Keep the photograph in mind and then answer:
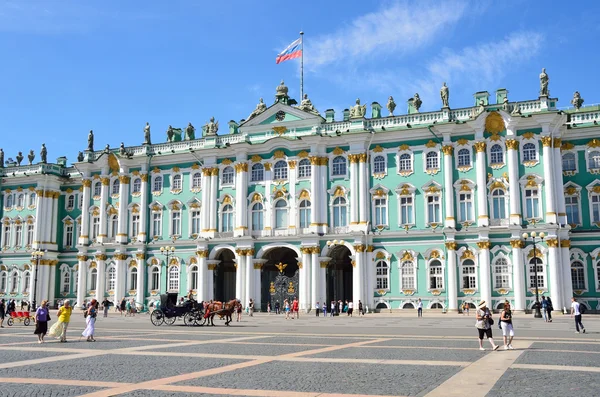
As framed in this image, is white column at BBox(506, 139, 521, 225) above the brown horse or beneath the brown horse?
above

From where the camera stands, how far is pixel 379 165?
55188 mm

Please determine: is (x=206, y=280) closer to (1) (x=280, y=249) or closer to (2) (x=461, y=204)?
(1) (x=280, y=249)

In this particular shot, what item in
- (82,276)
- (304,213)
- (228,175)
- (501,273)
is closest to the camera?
(501,273)

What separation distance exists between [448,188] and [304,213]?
12.9 m

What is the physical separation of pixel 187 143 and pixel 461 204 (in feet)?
90.5

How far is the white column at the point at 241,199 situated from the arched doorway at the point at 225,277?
13.4ft

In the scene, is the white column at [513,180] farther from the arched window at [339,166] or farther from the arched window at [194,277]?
the arched window at [194,277]

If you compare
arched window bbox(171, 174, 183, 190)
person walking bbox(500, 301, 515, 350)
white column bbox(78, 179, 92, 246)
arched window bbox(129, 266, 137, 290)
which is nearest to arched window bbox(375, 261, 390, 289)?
arched window bbox(171, 174, 183, 190)

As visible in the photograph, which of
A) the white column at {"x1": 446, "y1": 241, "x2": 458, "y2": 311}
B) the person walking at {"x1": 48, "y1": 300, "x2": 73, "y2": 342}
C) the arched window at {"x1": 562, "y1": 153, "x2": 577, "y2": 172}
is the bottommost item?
the person walking at {"x1": 48, "y1": 300, "x2": 73, "y2": 342}

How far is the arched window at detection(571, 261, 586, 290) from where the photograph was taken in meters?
49.0

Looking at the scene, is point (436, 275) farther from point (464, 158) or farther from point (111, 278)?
point (111, 278)

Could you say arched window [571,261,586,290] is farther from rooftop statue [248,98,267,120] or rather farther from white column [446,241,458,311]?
rooftop statue [248,98,267,120]

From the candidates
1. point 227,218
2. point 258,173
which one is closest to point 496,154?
point 258,173

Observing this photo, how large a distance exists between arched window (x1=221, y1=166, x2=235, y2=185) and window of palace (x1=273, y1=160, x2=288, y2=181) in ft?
14.4
